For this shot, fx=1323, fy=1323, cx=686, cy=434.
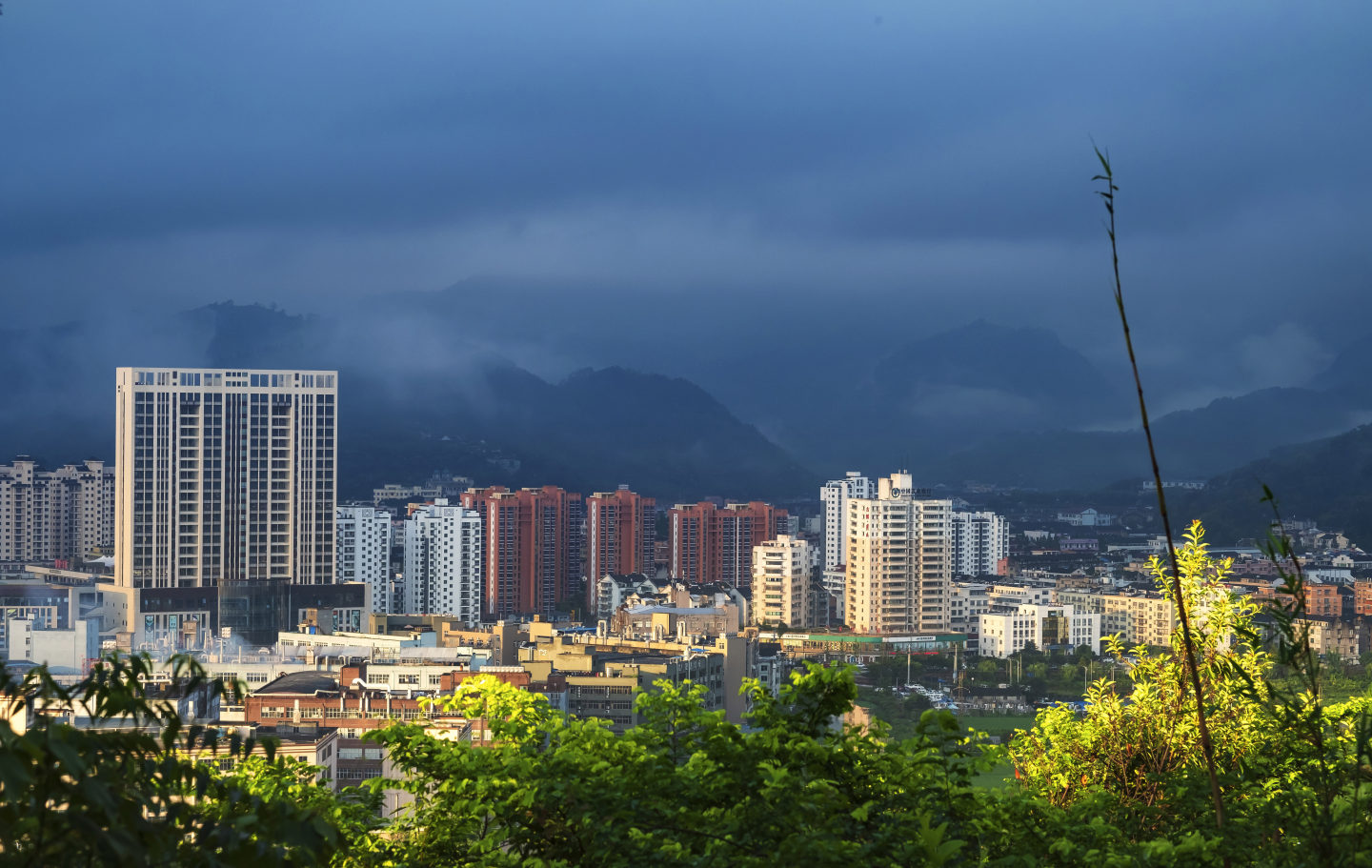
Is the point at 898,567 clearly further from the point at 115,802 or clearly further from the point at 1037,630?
the point at 115,802

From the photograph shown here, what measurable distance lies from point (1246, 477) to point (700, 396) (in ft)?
93.0

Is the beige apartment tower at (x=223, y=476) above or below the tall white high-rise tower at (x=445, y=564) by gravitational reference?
above

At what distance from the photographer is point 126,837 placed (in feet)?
2.33

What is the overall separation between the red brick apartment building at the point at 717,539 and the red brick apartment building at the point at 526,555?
1.79 meters

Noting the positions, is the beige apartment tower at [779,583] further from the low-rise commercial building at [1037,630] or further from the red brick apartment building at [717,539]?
the red brick apartment building at [717,539]

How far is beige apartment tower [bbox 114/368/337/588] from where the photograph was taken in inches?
661

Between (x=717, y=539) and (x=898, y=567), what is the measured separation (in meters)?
5.30

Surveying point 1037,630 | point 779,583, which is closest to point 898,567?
point 779,583

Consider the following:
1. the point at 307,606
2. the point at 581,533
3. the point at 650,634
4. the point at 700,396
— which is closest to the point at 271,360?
the point at 700,396

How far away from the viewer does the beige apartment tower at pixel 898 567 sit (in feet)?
57.4

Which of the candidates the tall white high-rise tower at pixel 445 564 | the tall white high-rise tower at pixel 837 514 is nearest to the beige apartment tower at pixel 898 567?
the tall white high-rise tower at pixel 837 514

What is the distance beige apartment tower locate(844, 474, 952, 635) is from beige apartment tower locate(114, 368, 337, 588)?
7052 millimetres

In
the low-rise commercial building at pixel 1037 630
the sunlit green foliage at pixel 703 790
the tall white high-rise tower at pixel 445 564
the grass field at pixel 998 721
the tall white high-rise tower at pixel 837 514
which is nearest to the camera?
A: the sunlit green foliage at pixel 703 790

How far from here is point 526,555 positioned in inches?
816
